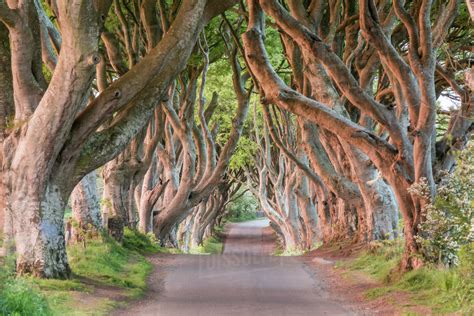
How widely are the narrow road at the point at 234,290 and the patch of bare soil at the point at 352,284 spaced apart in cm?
26

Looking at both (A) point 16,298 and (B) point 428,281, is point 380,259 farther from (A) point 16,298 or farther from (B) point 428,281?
(A) point 16,298

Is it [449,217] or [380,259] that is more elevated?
[449,217]

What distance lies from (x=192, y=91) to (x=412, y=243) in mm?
10306

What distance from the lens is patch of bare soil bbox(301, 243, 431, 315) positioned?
8609 millimetres

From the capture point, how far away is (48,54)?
37.8 ft

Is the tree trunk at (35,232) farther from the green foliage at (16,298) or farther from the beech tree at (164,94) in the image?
the green foliage at (16,298)

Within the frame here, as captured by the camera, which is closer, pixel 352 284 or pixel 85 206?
pixel 352 284

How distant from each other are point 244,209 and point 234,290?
209ft

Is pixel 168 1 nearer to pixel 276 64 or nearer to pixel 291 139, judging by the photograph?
pixel 276 64

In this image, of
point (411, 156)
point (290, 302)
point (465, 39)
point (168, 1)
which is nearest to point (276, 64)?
point (168, 1)

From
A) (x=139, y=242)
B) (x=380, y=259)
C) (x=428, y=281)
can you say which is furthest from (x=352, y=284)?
(x=139, y=242)

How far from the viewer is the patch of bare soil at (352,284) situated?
8.61 metres

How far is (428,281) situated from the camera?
9.30m

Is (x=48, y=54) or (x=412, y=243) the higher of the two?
(x=48, y=54)
